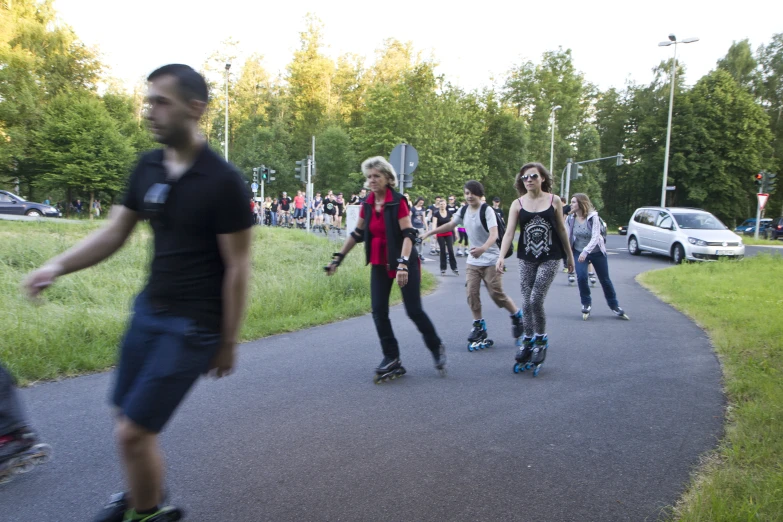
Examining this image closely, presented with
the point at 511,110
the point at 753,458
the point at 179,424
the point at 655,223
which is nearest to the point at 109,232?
the point at 179,424

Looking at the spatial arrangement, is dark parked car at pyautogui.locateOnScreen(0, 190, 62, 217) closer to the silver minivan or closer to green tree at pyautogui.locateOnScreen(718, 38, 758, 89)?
the silver minivan

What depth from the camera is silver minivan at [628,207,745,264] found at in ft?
64.7

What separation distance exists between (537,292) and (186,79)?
4315mm

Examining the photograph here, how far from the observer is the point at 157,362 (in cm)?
234

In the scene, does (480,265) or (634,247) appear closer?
(480,265)

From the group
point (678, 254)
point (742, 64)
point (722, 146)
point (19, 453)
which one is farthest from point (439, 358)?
point (742, 64)

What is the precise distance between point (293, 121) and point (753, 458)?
57.2 m

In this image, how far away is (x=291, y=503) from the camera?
3225mm

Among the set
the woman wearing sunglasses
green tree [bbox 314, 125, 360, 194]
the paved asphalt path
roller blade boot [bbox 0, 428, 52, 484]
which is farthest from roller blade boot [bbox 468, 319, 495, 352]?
green tree [bbox 314, 125, 360, 194]

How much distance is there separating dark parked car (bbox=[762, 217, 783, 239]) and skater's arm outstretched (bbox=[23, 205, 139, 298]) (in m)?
44.1

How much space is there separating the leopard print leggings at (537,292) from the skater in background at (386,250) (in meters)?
1.00

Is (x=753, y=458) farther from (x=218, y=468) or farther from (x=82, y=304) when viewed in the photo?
(x=82, y=304)

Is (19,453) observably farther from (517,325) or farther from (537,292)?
(517,325)

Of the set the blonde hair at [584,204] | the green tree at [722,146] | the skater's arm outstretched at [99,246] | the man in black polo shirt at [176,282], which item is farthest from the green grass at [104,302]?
the green tree at [722,146]
